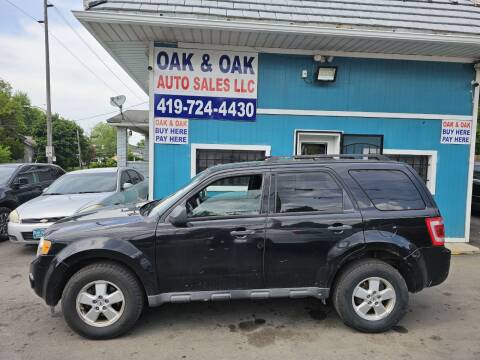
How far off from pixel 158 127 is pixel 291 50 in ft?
10.0

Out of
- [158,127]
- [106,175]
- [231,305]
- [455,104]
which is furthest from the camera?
[106,175]

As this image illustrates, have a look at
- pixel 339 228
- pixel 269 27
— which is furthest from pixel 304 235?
pixel 269 27

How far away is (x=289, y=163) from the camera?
11.9ft

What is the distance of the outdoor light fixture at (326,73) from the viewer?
21.2 ft

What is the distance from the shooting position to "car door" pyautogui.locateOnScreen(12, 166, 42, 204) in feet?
25.7

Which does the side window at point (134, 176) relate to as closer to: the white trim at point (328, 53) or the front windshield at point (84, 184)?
the front windshield at point (84, 184)

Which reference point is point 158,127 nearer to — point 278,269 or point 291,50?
point 291,50

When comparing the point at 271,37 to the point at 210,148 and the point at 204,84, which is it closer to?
the point at 204,84

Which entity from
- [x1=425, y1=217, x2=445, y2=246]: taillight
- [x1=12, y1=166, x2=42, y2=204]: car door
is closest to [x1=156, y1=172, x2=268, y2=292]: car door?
[x1=425, y1=217, x2=445, y2=246]: taillight

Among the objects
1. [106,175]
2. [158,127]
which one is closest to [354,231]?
[158,127]

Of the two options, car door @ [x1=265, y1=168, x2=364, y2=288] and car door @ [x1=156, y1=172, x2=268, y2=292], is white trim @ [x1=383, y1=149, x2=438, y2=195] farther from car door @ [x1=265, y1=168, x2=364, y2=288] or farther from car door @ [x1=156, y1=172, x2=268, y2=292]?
car door @ [x1=156, y1=172, x2=268, y2=292]

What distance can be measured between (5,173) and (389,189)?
8.74 m

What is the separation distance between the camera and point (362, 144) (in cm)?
680

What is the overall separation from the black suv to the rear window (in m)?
0.01
